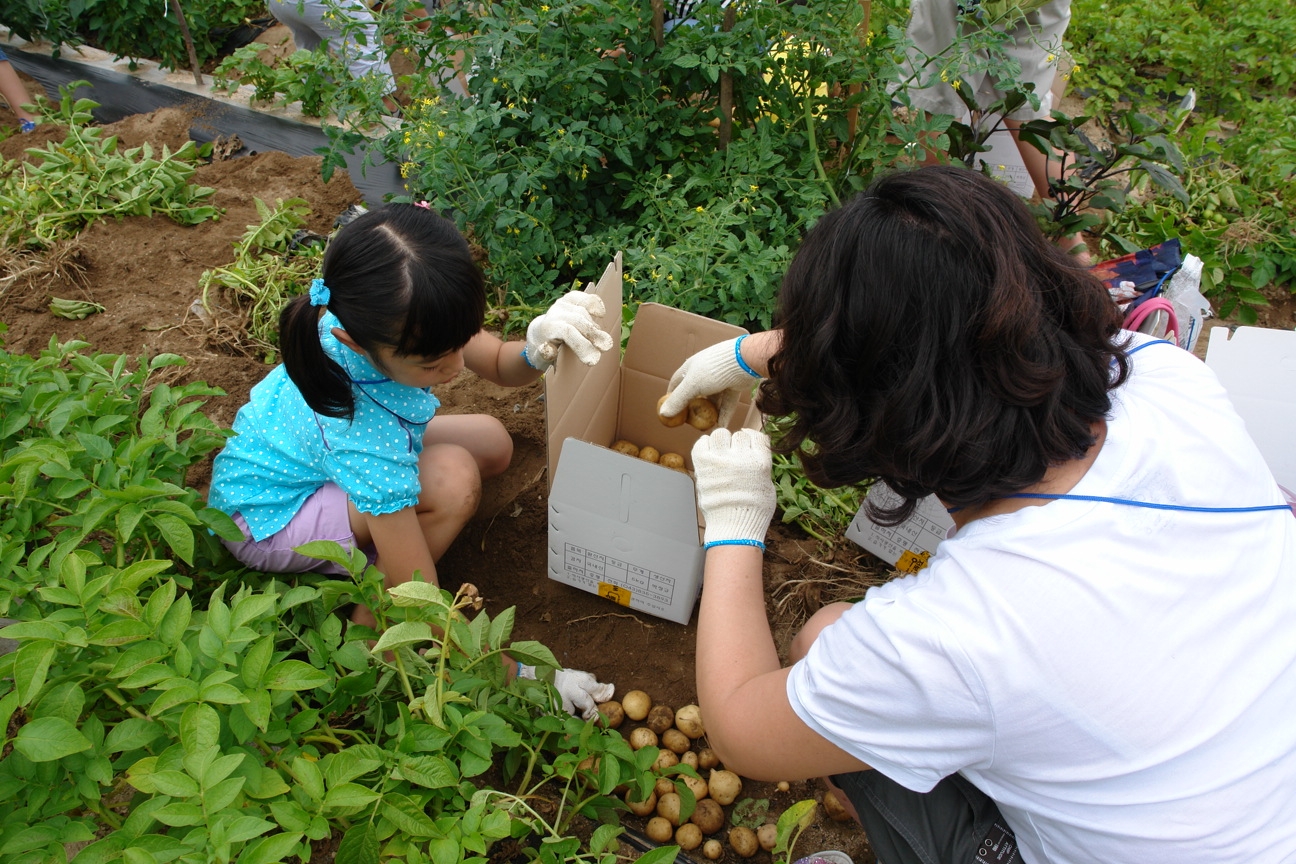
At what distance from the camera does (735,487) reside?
1.39 m

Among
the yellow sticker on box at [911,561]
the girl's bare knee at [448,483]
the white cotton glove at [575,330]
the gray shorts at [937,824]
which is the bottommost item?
the yellow sticker on box at [911,561]

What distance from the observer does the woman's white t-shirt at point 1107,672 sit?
2.97 ft

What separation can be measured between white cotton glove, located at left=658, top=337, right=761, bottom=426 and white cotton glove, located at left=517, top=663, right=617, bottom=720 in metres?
0.62

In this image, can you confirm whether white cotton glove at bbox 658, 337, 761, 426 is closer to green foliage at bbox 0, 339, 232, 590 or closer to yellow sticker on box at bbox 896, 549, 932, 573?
yellow sticker on box at bbox 896, 549, 932, 573

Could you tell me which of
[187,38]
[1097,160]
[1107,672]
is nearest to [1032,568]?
[1107,672]

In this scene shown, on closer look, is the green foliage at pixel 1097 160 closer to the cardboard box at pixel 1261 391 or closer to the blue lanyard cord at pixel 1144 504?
the cardboard box at pixel 1261 391

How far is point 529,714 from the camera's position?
4.70 ft

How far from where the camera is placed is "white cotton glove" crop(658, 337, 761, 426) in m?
1.64

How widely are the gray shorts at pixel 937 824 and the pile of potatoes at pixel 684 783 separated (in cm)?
26

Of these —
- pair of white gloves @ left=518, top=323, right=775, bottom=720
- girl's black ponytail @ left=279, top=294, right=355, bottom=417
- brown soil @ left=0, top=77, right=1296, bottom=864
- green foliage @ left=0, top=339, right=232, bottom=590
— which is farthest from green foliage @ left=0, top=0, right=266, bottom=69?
pair of white gloves @ left=518, top=323, right=775, bottom=720

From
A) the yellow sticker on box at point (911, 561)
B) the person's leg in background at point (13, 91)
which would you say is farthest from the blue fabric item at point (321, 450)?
the person's leg in background at point (13, 91)

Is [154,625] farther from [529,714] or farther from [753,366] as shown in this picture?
[753,366]

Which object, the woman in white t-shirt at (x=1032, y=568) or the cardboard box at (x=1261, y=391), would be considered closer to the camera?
the woman in white t-shirt at (x=1032, y=568)

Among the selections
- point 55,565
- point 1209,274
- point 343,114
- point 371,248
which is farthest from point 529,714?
point 1209,274
